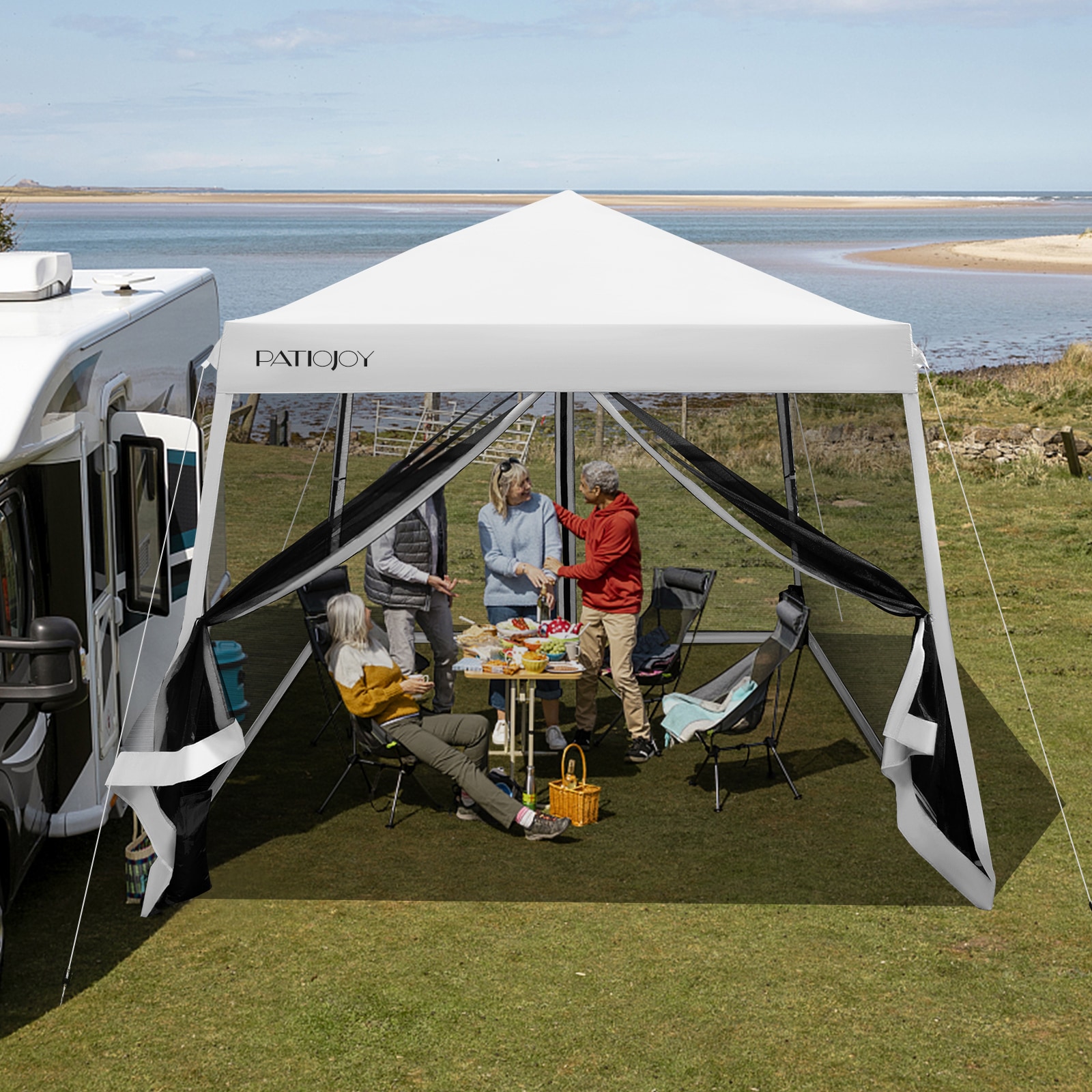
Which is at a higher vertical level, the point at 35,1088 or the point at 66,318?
the point at 66,318

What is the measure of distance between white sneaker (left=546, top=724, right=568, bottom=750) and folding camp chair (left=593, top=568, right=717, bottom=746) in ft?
1.21

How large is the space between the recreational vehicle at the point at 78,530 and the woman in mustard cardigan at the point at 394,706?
74 centimetres

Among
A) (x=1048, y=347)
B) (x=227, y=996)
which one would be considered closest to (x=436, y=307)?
(x=227, y=996)

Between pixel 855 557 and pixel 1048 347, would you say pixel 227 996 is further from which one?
pixel 1048 347

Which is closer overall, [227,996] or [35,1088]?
[35,1088]

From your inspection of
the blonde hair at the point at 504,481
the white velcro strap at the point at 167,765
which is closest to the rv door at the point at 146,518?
the white velcro strap at the point at 167,765

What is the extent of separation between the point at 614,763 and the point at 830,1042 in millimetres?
2439

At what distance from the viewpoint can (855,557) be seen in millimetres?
5152

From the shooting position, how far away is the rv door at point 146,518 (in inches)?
202

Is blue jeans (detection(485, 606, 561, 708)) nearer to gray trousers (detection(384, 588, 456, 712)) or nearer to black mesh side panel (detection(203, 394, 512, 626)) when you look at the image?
gray trousers (detection(384, 588, 456, 712))

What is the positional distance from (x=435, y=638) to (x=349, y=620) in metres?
→ 1.26

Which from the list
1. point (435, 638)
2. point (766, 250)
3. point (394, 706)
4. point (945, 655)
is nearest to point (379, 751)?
point (394, 706)

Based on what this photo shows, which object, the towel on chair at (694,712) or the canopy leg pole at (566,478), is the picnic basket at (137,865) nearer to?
the towel on chair at (694,712)

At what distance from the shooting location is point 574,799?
5.56 meters
